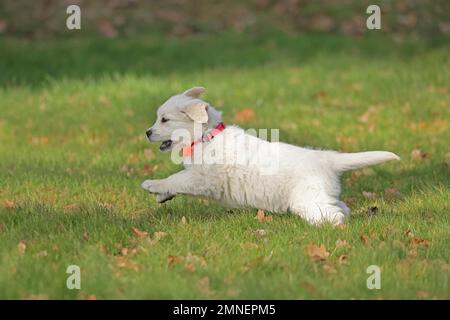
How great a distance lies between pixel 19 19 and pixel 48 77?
3.81 metres

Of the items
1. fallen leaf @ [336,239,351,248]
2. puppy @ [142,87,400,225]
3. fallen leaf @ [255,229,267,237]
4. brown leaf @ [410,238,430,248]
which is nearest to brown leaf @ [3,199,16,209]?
puppy @ [142,87,400,225]

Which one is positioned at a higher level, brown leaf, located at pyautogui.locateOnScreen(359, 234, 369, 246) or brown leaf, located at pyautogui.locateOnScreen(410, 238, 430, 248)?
brown leaf, located at pyautogui.locateOnScreen(359, 234, 369, 246)

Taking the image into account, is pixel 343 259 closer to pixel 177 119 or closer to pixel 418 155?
pixel 177 119

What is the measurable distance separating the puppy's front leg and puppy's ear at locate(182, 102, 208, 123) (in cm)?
39

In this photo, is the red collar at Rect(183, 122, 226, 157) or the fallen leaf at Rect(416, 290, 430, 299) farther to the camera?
the red collar at Rect(183, 122, 226, 157)

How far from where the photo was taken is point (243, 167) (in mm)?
6824

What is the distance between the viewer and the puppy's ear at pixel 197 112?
6.88 meters

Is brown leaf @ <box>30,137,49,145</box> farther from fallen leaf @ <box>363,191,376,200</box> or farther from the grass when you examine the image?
fallen leaf @ <box>363,191,376,200</box>

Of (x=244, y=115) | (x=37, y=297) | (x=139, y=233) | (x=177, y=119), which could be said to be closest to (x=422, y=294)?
(x=139, y=233)

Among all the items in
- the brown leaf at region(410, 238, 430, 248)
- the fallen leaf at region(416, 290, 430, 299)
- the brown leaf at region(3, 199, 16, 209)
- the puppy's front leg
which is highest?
the puppy's front leg

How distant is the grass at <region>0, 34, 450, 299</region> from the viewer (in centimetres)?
555

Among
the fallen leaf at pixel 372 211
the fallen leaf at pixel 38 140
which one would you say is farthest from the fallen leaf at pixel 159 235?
the fallen leaf at pixel 38 140

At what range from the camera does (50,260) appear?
5.80 m
